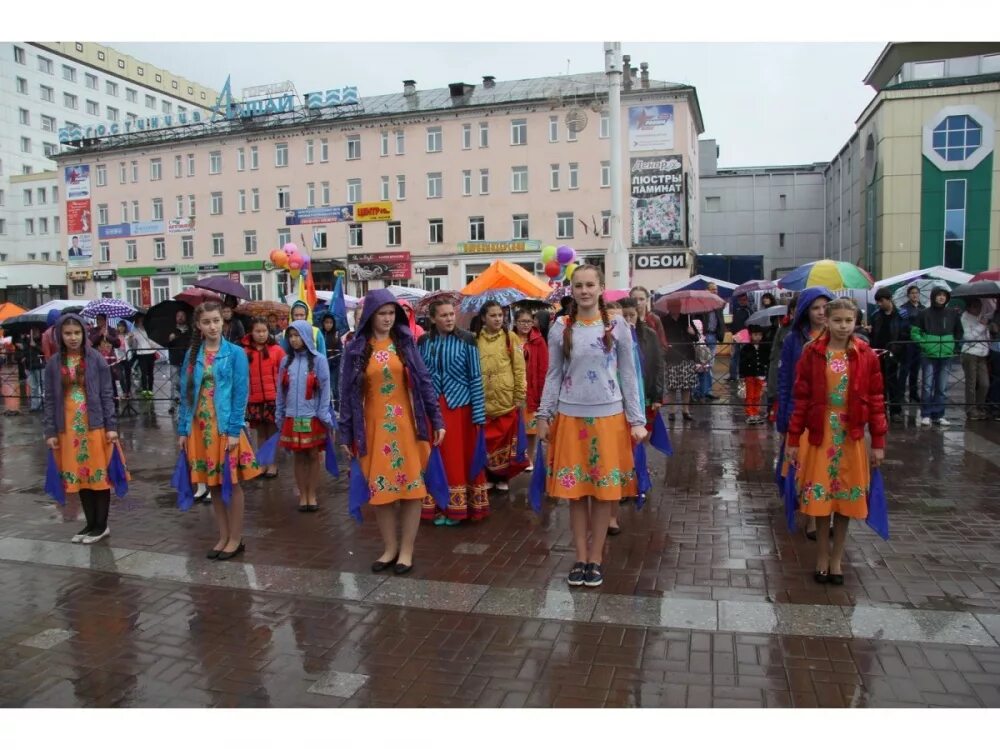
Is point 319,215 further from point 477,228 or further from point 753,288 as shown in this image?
point 753,288

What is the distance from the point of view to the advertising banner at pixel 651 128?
38875mm

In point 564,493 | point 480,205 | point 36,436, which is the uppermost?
point 480,205

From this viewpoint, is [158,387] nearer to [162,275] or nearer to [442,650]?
[442,650]

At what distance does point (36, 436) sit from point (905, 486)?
1187cm

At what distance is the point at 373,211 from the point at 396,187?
1.87 metres

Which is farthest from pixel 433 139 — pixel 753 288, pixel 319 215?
pixel 753 288

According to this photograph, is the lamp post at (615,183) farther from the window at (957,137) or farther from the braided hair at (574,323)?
the window at (957,137)

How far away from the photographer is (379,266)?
1735 inches

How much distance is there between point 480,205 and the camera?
42.4m

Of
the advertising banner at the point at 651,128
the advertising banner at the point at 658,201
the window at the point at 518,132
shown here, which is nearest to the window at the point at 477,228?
the window at the point at 518,132

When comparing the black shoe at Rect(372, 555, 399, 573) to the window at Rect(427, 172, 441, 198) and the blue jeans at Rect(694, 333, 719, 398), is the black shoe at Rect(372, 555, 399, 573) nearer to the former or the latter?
the blue jeans at Rect(694, 333, 719, 398)

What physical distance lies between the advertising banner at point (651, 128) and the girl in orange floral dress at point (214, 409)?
3655 cm

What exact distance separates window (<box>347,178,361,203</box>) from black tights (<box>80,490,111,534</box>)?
4013cm

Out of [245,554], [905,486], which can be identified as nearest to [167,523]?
[245,554]
